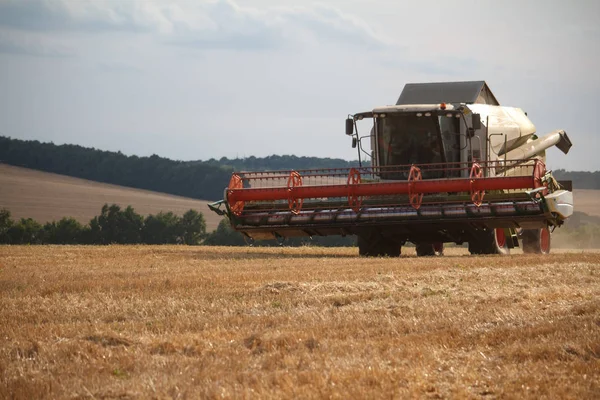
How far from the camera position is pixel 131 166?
92375mm

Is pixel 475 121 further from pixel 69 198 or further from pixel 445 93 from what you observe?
pixel 69 198

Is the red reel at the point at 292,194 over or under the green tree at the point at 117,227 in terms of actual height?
over

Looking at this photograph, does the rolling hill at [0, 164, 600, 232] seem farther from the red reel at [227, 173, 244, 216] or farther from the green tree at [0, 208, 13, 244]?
the red reel at [227, 173, 244, 216]

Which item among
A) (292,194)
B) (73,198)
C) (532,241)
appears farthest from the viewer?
(73,198)

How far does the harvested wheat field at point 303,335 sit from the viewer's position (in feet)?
20.1

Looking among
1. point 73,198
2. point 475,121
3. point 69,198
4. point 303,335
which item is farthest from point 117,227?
point 303,335

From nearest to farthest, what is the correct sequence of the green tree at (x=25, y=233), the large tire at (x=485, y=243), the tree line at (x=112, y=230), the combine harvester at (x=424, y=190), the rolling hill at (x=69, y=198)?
1. the combine harvester at (x=424, y=190)
2. the large tire at (x=485, y=243)
3. the green tree at (x=25, y=233)
4. the tree line at (x=112, y=230)
5. the rolling hill at (x=69, y=198)

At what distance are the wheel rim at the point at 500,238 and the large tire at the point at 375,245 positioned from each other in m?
1.91

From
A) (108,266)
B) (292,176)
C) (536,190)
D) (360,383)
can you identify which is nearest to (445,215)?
(536,190)

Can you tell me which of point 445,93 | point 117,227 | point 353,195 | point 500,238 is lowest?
point 117,227

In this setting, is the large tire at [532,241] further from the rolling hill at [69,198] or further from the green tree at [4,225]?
the rolling hill at [69,198]

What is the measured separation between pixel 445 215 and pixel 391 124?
290cm

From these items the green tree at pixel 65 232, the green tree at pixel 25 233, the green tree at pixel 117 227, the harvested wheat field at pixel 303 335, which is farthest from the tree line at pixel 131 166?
the harvested wheat field at pixel 303 335

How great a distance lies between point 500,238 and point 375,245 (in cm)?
237
